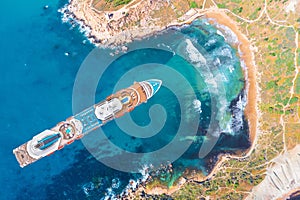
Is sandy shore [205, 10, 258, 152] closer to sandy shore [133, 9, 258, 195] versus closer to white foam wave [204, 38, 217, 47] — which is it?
sandy shore [133, 9, 258, 195]

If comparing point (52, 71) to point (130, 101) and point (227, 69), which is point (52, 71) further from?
point (227, 69)

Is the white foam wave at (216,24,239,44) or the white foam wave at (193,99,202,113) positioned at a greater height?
the white foam wave at (216,24,239,44)

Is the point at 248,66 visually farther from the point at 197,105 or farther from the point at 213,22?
the point at 197,105

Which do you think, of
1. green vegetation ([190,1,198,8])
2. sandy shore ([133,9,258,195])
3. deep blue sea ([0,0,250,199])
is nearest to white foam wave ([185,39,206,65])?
deep blue sea ([0,0,250,199])

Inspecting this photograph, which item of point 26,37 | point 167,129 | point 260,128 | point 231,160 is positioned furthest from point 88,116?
point 260,128

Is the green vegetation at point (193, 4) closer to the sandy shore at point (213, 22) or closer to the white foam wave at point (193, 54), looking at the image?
the sandy shore at point (213, 22)

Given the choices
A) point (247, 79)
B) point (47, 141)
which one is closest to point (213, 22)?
point (247, 79)
